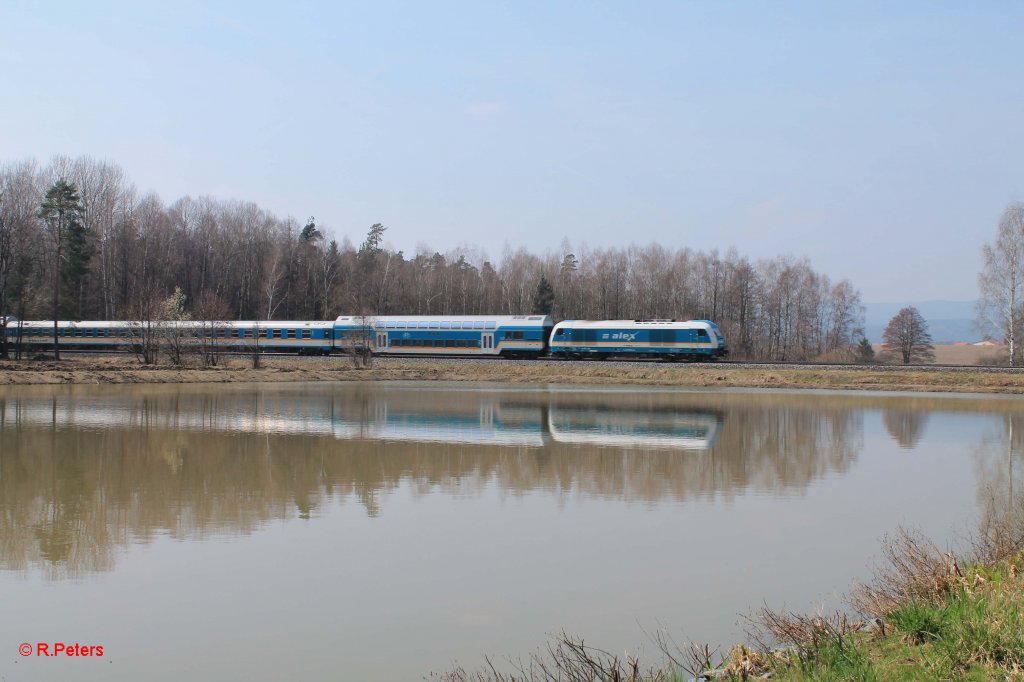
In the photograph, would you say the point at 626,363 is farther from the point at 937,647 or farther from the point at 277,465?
the point at 937,647

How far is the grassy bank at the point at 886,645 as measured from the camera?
5.98m

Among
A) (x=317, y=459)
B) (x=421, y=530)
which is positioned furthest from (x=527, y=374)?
(x=421, y=530)

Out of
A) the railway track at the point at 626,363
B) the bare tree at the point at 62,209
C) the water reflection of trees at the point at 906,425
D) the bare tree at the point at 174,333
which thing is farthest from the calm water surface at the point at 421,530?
the bare tree at the point at 62,209

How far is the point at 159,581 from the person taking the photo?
9969mm

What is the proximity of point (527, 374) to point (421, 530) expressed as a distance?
36981mm

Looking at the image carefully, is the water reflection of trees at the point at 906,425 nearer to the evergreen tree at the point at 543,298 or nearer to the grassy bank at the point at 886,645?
the grassy bank at the point at 886,645

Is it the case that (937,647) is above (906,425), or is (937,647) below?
above

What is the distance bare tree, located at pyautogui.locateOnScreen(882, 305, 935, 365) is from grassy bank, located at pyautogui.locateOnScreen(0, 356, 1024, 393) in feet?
67.9

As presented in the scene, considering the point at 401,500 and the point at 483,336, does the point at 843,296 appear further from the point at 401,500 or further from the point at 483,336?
the point at 401,500

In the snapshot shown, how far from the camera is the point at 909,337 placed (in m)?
65.7

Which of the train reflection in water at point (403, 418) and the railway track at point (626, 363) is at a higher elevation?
the railway track at point (626, 363)

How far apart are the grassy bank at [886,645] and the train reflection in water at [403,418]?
13809mm

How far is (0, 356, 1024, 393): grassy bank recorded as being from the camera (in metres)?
43.3

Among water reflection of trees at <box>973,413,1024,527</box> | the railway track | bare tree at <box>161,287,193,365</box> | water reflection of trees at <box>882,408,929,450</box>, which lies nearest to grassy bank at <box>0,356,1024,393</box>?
the railway track
